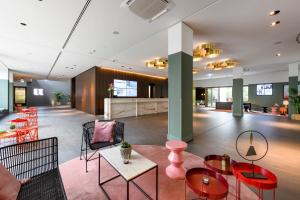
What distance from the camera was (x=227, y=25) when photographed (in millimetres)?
3973

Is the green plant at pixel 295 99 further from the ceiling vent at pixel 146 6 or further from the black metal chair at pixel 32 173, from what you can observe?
the black metal chair at pixel 32 173

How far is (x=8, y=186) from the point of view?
129 cm

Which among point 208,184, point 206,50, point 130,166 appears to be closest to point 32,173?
point 130,166

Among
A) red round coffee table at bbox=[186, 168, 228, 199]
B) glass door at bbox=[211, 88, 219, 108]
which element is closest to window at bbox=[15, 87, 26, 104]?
red round coffee table at bbox=[186, 168, 228, 199]

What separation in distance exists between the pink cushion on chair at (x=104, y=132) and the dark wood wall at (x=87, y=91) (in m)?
6.98

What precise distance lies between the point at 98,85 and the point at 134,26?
6412 mm

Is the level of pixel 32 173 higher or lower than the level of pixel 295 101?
lower

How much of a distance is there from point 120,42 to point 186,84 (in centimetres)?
299

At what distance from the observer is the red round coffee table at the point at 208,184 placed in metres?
1.27

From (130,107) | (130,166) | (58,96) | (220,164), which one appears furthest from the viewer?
(58,96)

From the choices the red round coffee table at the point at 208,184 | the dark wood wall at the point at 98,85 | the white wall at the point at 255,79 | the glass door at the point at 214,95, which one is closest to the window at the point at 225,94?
the glass door at the point at 214,95

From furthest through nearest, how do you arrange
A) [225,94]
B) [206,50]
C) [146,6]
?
[225,94] < [206,50] < [146,6]

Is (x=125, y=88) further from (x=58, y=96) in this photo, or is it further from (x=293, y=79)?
(x=58, y=96)

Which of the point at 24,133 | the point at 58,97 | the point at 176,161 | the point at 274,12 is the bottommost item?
the point at 176,161
